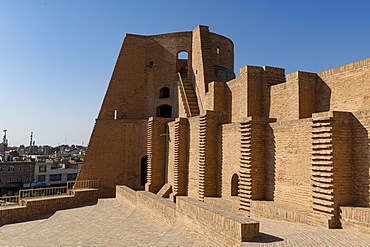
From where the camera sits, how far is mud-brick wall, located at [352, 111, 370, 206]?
754 cm

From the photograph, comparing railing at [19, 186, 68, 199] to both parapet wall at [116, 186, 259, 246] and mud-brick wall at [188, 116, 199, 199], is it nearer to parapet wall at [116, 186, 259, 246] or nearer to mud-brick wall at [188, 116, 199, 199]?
mud-brick wall at [188, 116, 199, 199]

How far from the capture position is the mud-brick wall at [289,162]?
8781mm

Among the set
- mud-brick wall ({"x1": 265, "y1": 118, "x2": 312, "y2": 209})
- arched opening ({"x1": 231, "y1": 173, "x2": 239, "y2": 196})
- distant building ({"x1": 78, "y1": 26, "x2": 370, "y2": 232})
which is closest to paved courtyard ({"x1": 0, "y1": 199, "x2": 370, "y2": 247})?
distant building ({"x1": 78, "y1": 26, "x2": 370, "y2": 232})

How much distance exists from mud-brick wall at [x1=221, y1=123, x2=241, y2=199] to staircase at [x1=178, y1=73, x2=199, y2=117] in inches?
167

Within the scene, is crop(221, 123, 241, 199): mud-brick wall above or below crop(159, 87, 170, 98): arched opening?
below

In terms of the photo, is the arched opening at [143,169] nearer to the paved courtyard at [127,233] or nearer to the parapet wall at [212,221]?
the paved courtyard at [127,233]

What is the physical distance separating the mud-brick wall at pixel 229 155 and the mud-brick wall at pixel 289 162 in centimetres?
162

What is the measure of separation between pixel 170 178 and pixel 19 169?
1265 inches

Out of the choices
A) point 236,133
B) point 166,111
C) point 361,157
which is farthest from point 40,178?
point 361,157

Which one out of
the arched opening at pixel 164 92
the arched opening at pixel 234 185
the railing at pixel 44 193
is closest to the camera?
the arched opening at pixel 234 185

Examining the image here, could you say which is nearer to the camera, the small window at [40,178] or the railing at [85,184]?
the railing at [85,184]

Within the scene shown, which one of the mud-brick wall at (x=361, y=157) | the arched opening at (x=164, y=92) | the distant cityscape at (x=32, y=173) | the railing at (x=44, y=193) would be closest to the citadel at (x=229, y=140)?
the mud-brick wall at (x=361, y=157)

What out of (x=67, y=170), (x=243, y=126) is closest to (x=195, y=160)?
(x=243, y=126)

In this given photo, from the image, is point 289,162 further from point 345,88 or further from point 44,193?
point 44,193
